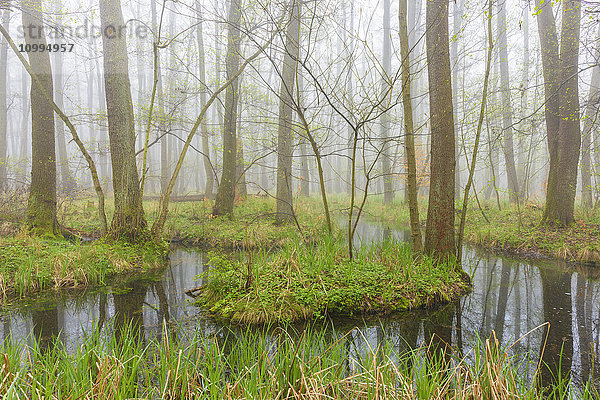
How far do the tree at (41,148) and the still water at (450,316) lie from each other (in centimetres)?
296

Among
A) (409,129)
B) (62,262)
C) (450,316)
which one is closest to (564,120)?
(409,129)

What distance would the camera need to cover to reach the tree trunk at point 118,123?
264 inches

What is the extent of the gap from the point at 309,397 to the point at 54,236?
722 centimetres

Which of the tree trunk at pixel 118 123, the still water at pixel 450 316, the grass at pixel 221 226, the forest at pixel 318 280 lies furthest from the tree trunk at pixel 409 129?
the tree trunk at pixel 118 123

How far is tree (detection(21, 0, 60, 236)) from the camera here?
23.6 feet

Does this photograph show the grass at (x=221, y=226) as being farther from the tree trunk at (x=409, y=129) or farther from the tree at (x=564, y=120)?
the tree at (x=564, y=120)

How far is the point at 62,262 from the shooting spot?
5.55 meters

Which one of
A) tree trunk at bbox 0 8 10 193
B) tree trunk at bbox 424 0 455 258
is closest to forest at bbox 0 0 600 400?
tree trunk at bbox 424 0 455 258

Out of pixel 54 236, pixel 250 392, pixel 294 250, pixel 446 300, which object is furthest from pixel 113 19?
pixel 446 300

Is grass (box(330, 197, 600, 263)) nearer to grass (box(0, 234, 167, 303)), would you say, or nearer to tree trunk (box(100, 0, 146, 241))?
grass (box(0, 234, 167, 303))

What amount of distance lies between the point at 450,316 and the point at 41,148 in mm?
8421

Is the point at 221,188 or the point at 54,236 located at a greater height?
the point at 221,188

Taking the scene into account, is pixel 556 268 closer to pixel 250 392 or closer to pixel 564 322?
pixel 564 322

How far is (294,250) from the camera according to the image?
209 inches
